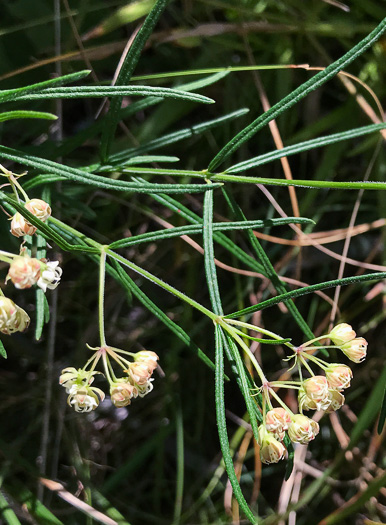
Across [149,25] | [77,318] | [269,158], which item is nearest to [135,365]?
[269,158]

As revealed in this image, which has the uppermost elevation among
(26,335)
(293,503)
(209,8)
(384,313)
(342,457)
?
(209,8)

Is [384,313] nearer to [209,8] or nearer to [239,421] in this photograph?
[239,421]

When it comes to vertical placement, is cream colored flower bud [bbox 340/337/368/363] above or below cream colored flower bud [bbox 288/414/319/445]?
above

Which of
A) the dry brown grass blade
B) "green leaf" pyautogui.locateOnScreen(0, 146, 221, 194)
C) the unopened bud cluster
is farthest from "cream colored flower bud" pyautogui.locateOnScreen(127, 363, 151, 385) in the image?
the dry brown grass blade

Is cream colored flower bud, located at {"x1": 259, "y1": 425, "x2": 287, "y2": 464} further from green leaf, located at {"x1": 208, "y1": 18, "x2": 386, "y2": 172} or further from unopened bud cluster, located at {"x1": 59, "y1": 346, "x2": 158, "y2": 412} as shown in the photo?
green leaf, located at {"x1": 208, "y1": 18, "x2": 386, "y2": 172}

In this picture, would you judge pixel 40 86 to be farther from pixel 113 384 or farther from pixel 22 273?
pixel 113 384

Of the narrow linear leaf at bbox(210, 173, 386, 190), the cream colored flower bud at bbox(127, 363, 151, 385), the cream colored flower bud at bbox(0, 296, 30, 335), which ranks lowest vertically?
the cream colored flower bud at bbox(127, 363, 151, 385)
